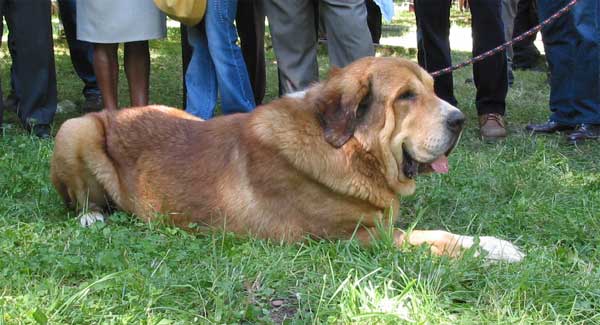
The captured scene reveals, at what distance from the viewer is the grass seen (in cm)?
278

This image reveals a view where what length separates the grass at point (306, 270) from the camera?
2775 millimetres

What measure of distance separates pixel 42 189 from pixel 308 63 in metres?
2.17

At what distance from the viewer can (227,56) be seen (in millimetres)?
5602

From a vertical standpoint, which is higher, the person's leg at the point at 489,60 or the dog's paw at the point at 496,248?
the person's leg at the point at 489,60

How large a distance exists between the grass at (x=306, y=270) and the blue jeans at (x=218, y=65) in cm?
149

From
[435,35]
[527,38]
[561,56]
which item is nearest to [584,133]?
[561,56]

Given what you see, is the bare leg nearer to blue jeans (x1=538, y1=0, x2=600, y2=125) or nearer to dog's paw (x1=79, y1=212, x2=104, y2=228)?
dog's paw (x1=79, y1=212, x2=104, y2=228)

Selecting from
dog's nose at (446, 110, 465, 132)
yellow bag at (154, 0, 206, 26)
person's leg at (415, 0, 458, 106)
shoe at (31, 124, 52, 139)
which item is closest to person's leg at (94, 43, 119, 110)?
shoe at (31, 124, 52, 139)

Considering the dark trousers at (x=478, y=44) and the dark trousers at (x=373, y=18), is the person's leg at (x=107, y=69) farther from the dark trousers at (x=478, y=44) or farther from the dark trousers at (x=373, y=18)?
the dark trousers at (x=373, y=18)

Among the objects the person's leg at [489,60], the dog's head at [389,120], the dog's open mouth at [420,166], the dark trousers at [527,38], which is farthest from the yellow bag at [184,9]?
the dark trousers at [527,38]

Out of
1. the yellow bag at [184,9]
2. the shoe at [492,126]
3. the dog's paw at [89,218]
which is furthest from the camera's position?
the shoe at [492,126]

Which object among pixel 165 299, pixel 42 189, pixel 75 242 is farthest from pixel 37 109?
pixel 165 299

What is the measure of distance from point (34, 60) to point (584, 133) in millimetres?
4427

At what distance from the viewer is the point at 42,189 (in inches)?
184
